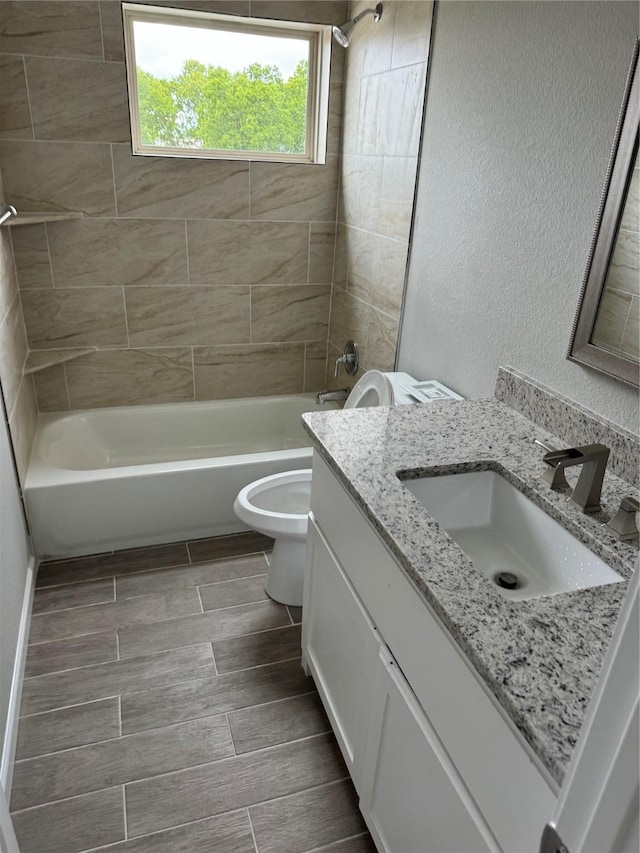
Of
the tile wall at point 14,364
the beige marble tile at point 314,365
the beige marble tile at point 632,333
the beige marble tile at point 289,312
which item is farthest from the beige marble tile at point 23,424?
the beige marble tile at point 632,333

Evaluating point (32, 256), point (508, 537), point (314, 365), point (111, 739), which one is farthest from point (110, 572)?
point (508, 537)

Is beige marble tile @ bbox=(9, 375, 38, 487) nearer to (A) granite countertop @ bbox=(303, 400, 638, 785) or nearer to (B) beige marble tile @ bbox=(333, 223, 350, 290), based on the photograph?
(A) granite countertop @ bbox=(303, 400, 638, 785)

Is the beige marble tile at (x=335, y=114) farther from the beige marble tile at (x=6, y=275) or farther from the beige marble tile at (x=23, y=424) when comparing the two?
the beige marble tile at (x=23, y=424)

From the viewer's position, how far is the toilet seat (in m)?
2.07

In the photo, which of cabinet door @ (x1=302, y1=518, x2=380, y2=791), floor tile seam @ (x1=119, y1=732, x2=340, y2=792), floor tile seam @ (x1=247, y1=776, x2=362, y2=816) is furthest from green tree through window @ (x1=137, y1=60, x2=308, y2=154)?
floor tile seam @ (x1=247, y1=776, x2=362, y2=816)

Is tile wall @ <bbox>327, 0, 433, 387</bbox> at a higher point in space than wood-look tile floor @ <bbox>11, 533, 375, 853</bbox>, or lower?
higher

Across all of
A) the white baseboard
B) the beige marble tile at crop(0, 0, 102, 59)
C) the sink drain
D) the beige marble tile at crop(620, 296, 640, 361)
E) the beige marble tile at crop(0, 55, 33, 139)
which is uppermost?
the beige marble tile at crop(0, 0, 102, 59)

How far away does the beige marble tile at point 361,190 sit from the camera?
99.9 inches

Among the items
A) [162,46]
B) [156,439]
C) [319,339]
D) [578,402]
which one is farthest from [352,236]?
[578,402]

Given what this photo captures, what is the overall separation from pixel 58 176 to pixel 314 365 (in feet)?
5.05

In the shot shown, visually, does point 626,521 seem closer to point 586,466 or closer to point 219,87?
point 586,466

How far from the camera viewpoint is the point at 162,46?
8.46 ft

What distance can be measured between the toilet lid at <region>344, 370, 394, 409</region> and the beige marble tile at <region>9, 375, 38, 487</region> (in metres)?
1.28

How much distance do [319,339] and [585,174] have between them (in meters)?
1.97
